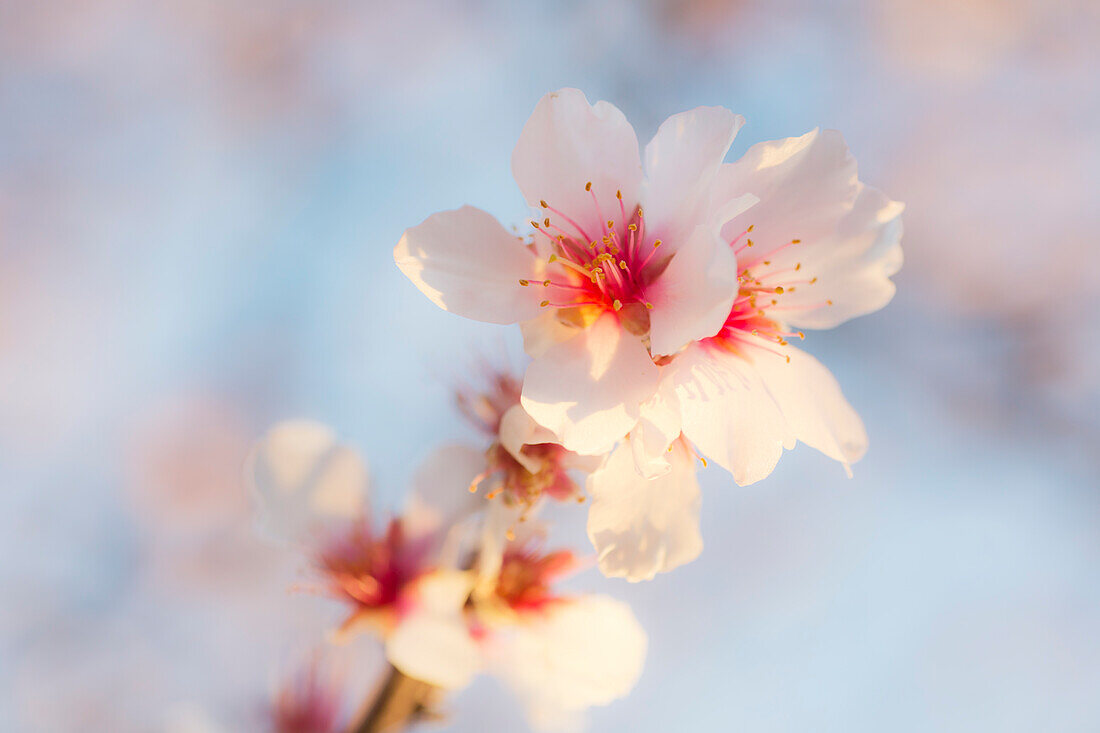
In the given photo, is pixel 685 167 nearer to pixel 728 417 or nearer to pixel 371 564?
pixel 728 417

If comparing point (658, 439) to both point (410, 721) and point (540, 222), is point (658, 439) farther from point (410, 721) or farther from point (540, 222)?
point (410, 721)

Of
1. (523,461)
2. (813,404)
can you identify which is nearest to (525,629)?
(523,461)

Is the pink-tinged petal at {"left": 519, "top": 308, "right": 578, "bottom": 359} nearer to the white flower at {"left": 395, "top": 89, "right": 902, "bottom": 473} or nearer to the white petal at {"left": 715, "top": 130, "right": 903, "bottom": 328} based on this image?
the white flower at {"left": 395, "top": 89, "right": 902, "bottom": 473}

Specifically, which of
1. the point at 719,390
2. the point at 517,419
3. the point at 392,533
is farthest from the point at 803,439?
the point at 392,533

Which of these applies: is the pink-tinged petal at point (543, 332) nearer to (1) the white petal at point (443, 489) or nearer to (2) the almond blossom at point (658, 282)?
(2) the almond blossom at point (658, 282)

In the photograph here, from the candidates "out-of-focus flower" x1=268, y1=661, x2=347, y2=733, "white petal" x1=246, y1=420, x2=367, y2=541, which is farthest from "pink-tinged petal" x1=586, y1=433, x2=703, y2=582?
"out-of-focus flower" x1=268, y1=661, x2=347, y2=733

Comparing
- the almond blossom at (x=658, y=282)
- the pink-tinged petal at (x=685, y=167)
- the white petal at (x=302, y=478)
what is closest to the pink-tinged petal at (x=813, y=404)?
the almond blossom at (x=658, y=282)

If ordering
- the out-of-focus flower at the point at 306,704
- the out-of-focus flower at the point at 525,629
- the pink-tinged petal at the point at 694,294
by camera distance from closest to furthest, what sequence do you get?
the pink-tinged petal at the point at 694,294 < the out-of-focus flower at the point at 525,629 < the out-of-focus flower at the point at 306,704
